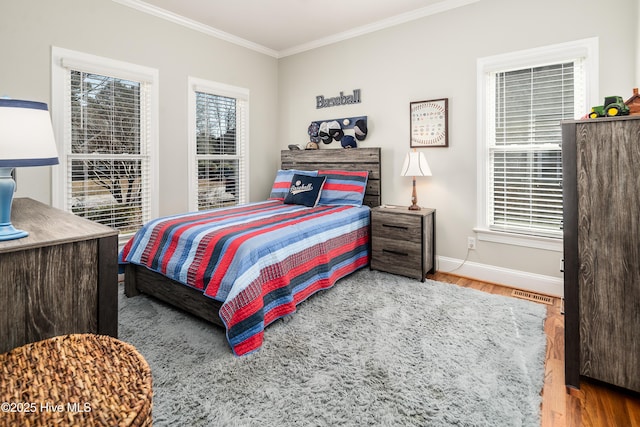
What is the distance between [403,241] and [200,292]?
74.8 inches

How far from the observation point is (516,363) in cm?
194

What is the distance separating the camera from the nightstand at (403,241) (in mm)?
3240

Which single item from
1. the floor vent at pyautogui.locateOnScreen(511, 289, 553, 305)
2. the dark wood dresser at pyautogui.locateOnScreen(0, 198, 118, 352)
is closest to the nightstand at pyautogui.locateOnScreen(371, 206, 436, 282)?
the floor vent at pyautogui.locateOnScreen(511, 289, 553, 305)

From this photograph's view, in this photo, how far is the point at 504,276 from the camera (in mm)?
3240

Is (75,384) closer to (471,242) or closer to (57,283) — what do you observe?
(57,283)

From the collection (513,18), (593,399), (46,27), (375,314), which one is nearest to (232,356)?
(375,314)

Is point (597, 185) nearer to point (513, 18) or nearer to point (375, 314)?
point (375, 314)

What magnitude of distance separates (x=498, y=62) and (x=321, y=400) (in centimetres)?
314

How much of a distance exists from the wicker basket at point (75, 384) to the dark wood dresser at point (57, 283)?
0.43 ft

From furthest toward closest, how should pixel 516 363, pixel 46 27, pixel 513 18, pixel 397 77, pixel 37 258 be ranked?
pixel 397 77, pixel 513 18, pixel 46 27, pixel 516 363, pixel 37 258

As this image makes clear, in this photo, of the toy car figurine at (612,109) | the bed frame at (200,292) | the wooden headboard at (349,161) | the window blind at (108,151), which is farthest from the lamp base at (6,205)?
the wooden headboard at (349,161)

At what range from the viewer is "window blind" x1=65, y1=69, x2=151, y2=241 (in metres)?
3.05

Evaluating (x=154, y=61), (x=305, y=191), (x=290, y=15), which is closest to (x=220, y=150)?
(x=154, y=61)

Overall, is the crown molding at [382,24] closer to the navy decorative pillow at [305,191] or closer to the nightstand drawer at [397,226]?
the navy decorative pillow at [305,191]
